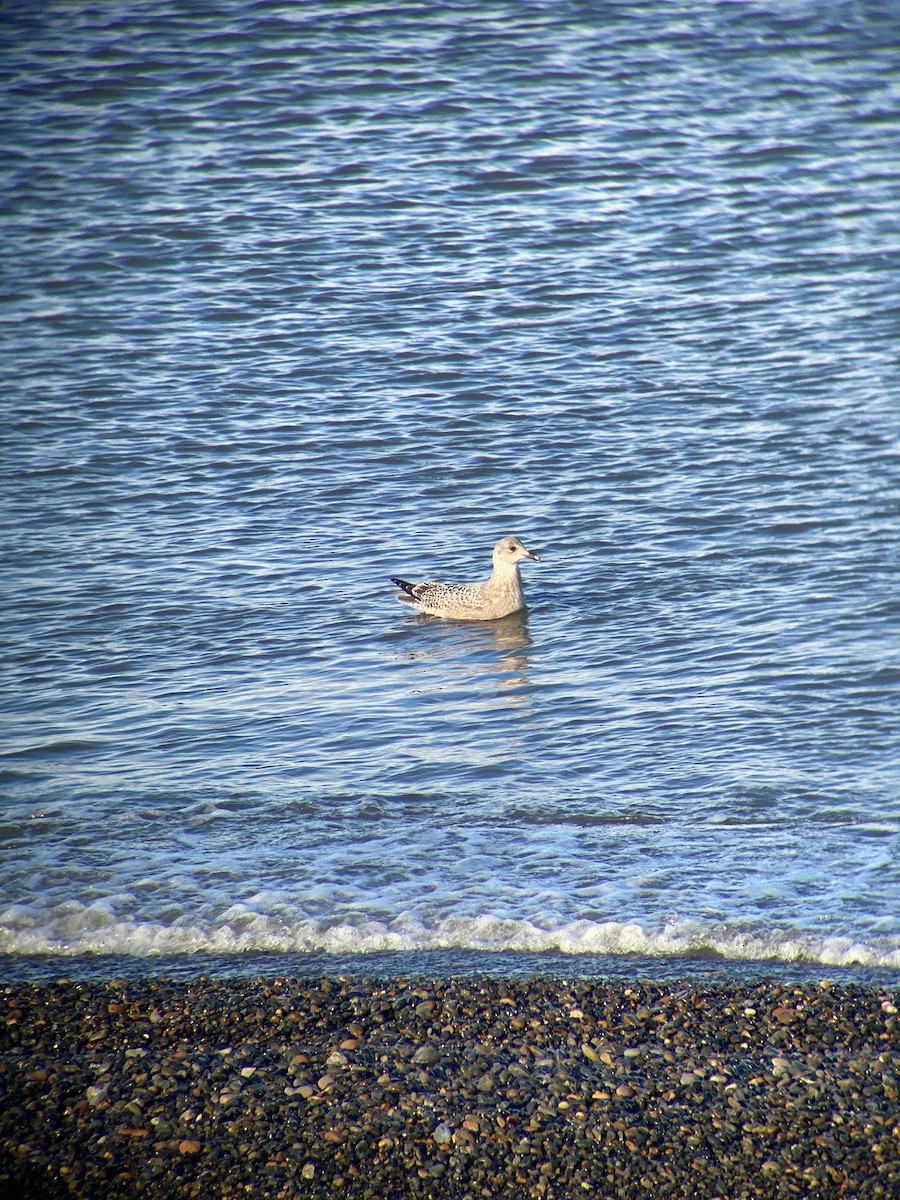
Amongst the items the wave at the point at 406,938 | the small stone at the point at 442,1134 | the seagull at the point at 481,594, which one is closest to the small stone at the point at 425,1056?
the small stone at the point at 442,1134

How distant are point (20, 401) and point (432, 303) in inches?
190

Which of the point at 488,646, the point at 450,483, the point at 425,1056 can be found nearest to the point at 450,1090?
the point at 425,1056

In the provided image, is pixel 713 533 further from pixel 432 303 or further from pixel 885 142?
pixel 885 142

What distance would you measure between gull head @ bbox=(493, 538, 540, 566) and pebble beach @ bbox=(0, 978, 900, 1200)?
5.32 meters

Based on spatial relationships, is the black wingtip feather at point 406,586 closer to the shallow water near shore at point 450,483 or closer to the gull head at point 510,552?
the shallow water near shore at point 450,483

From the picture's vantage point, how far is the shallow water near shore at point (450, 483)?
697cm

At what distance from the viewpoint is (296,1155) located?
4.89m

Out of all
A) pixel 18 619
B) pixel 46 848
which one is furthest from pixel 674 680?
pixel 18 619

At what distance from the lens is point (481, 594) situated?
36.2 feet

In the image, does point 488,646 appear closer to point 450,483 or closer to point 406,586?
point 406,586

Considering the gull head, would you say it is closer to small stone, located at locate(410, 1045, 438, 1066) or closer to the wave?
the wave

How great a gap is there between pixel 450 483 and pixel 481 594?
6.58 feet

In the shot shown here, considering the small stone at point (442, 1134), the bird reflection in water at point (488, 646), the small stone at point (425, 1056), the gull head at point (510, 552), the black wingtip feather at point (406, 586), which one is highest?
the small stone at point (442, 1134)

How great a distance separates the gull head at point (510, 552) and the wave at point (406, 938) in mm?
4701
